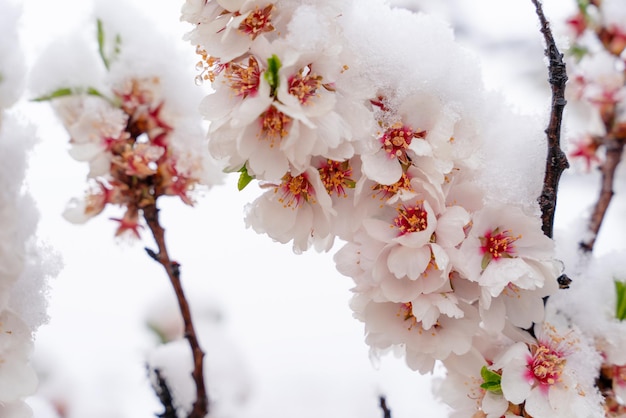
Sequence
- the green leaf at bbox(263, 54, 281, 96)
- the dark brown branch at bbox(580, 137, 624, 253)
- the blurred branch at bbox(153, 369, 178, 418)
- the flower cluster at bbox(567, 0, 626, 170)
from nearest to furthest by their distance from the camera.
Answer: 1. the green leaf at bbox(263, 54, 281, 96)
2. the blurred branch at bbox(153, 369, 178, 418)
3. the dark brown branch at bbox(580, 137, 624, 253)
4. the flower cluster at bbox(567, 0, 626, 170)

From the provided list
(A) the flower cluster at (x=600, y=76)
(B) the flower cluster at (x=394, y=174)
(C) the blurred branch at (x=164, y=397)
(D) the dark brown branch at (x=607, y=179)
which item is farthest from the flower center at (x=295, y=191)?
(A) the flower cluster at (x=600, y=76)

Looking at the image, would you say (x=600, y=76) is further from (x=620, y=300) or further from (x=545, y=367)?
(x=545, y=367)

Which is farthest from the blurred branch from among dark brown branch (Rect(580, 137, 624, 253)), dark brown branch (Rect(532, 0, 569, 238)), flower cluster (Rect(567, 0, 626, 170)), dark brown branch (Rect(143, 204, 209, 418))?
flower cluster (Rect(567, 0, 626, 170))

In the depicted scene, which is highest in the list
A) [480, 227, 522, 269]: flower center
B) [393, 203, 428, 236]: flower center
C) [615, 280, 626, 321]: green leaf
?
[393, 203, 428, 236]: flower center

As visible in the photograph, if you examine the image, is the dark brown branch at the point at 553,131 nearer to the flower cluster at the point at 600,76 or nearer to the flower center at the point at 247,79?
the flower center at the point at 247,79

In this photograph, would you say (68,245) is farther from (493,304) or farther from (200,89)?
(493,304)

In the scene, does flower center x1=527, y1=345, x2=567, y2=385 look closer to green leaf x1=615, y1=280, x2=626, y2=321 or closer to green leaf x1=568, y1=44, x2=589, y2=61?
green leaf x1=615, y1=280, x2=626, y2=321

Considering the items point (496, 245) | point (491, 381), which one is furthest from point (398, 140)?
point (491, 381)
